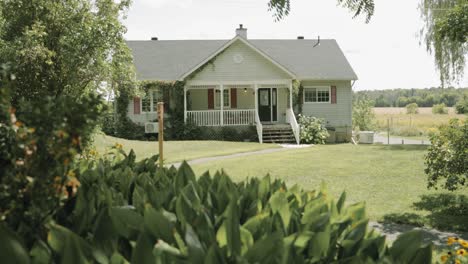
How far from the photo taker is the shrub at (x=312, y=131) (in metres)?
25.6

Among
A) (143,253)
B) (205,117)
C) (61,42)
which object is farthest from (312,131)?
(143,253)

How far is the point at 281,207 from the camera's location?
8.28 feet

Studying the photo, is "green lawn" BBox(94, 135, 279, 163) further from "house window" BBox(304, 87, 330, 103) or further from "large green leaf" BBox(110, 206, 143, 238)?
"large green leaf" BBox(110, 206, 143, 238)

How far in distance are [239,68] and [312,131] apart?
5.58m

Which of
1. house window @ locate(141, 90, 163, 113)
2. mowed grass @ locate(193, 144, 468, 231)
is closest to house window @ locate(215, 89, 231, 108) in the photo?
house window @ locate(141, 90, 163, 113)

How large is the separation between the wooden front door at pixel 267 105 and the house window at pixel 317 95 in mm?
1940

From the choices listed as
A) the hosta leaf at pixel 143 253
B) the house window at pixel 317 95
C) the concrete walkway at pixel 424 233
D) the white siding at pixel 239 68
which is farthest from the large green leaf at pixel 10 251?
the house window at pixel 317 95

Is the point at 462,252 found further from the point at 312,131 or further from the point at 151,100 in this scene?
the point at 151,100

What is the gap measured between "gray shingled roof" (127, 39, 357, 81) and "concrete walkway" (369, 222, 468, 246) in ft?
67.4

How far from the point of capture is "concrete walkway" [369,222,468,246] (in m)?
6.68

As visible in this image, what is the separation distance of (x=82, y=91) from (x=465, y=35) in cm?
890

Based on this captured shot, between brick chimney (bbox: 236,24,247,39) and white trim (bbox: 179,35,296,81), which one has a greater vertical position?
brick chimney (bbox: 236,24,247,39)

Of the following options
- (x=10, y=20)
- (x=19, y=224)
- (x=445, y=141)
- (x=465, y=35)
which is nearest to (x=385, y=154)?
(x=445, y=141)

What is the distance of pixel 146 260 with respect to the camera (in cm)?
193
